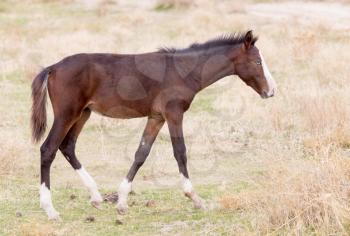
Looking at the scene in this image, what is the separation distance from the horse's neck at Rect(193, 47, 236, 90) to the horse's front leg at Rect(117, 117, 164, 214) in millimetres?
644

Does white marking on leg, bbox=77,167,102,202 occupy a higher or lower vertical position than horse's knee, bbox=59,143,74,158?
lower

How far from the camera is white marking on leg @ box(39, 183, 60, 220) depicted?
7964 mm

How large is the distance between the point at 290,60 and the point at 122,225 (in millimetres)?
11067

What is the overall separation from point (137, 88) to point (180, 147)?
0.80m

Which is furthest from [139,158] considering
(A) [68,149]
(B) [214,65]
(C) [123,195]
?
(B) [214,65]

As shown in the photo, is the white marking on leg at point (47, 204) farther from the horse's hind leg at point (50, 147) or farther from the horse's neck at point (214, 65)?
the horse's neck at point (214, 65)

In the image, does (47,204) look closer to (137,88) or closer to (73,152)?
(73,152)

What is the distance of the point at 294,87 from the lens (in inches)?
A: 587

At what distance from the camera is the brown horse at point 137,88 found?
825cm

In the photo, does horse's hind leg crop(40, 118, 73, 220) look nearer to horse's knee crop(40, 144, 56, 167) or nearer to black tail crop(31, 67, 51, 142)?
horse's knee crop(40, 144, 56, 167)

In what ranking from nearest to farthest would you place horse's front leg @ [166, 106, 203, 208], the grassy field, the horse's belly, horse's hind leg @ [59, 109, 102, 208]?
the grassy field < horse's front leg @ [166, 106, 203, 208] < the horse's belly < horse's hind leg @ [59, 109, 102, 208]

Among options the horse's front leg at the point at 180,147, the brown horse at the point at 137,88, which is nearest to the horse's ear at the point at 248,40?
the brown horse at the point at 137,88

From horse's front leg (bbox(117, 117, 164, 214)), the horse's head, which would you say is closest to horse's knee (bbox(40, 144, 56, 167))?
horse's front leg (bbox(117, 117, 164, 214))

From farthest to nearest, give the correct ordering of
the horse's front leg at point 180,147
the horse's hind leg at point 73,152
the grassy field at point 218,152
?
the horse's hind leg at point 73,152 → the horse's front leg at point 180,147 → the grassy field at point 218,152
